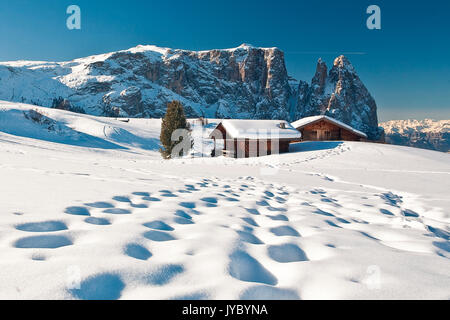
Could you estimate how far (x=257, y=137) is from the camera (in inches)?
816

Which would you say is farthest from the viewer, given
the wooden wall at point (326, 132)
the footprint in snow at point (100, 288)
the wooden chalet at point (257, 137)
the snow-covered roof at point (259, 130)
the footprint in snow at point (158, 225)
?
the wooden wall at point (326, 132)

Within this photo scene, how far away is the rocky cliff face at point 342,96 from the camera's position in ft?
490

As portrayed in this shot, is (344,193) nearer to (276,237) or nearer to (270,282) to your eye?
(276,237)

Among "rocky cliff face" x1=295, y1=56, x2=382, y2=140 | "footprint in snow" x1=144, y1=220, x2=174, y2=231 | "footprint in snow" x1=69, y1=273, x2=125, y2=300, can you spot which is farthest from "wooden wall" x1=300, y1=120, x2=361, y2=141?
"rocky cliff face" x1=295, y1=56, x2=382, y2=140

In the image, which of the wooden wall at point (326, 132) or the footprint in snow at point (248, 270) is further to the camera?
the wooden wall at point (326, 132)

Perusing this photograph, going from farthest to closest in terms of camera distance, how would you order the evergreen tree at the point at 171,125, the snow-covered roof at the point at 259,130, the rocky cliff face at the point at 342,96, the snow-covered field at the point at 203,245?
the rocky cliff face at the point at 342,96, the evergreen tree at the point at 171,125, the snow-covered roof at the point at 259,130, the snow-covered field at the point at 203,245

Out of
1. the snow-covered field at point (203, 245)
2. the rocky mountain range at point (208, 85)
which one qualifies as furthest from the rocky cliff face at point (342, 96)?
the snow-covered field at point (203, 245)

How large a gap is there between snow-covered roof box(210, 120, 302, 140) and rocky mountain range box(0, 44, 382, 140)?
396 ft

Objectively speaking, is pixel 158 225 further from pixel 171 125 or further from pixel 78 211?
pixel 171 125

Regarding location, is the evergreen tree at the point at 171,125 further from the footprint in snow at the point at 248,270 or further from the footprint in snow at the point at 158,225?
the footprint in snow at the point at 248,270

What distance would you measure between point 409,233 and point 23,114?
34.4 m

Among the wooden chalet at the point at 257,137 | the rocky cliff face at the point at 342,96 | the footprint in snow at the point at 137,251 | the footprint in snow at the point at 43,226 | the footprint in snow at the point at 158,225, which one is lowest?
the footprint in snow at the point at 158,225

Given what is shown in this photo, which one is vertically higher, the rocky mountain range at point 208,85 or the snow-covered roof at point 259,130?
the rocky mountain range at point 208,85

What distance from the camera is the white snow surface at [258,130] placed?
20828mm
